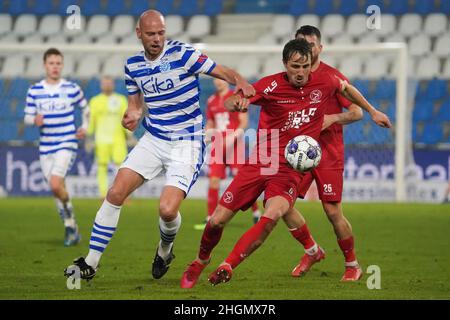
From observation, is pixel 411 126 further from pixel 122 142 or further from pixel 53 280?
pixel 53 280

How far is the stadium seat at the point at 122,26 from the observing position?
82.8ft

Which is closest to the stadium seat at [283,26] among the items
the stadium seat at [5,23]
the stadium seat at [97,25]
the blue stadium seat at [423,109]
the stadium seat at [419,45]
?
the stadium seat at [419,45]

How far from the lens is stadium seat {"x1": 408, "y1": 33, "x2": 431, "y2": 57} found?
23.5 m

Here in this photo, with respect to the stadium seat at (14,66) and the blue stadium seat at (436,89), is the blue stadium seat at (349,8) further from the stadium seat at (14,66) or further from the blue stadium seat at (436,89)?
the stadium seat at (14,66)

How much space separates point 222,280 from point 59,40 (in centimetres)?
1872

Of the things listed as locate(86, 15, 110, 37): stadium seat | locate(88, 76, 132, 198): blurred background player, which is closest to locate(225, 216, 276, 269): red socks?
locate(88, 76, 132, 198): blurred background player

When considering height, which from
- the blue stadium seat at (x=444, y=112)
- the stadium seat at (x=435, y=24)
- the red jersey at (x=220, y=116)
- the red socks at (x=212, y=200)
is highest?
the stadium seat at (x=435, y=24)

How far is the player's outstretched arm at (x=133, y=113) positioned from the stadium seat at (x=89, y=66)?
14.9 metres

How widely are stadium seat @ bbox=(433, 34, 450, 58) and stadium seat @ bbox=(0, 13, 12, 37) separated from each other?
10947 mm

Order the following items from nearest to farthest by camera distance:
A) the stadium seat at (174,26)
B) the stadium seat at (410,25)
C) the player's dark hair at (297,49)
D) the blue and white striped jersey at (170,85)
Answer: the player's dark hair at (297,49), the blue and white striped jersey at (170,85), the stadium seat at (410,25), the stadium seat at (174,26)

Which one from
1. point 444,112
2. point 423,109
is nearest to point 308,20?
point 423,109

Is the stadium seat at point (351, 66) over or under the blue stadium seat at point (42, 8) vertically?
under
